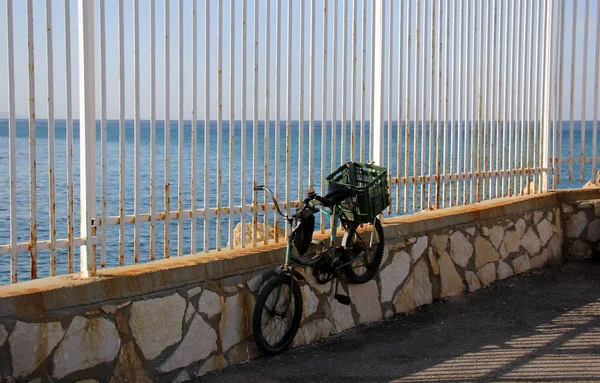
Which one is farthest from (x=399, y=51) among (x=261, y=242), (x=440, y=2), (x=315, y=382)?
(x=315, y=382)

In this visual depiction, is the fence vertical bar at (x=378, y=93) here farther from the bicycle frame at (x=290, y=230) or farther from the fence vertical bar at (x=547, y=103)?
the fence vertical bar at (x=547, y=103)

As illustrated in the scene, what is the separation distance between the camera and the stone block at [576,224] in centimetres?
995

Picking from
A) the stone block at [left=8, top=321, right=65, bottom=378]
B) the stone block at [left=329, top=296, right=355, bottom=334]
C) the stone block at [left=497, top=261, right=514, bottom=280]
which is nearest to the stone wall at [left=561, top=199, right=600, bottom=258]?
the stone block at [left=497, top=261, right=514, bottom=280]

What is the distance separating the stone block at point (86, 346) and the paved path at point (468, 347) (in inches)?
33.3

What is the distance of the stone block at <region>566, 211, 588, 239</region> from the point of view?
32.7 ft

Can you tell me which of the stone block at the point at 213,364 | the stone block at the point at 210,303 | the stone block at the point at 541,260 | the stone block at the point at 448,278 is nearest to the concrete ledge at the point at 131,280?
the stone block at the point at 210,303

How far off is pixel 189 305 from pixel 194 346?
0.29 m

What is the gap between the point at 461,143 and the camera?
347 inches

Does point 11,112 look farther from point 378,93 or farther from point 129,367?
point 378,93

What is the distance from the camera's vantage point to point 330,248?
660cm

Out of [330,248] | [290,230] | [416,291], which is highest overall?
[290,230]

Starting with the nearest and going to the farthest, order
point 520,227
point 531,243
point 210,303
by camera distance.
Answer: point 210,303
point 520,227
point 531,243

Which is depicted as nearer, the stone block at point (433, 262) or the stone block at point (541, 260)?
the stone block at point (433, 262)

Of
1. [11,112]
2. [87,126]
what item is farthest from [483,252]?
[11,112]
